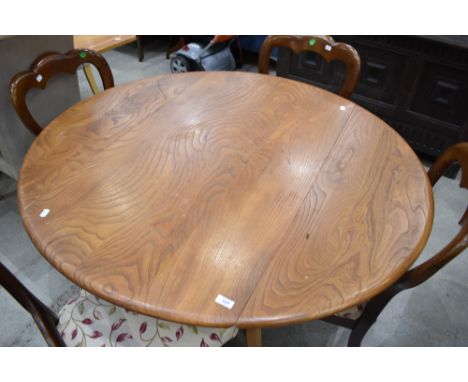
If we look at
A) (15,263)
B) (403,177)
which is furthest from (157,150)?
(15,263)

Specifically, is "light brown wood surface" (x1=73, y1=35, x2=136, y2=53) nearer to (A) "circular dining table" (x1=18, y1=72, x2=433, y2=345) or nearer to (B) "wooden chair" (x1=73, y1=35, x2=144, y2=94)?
(B) "wooden chair" (x1=73, y1=35, x2=144, y2=94)

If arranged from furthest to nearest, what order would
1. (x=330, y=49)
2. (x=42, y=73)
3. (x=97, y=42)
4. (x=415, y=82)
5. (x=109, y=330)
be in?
(x=97, y=42) < (x=415, y=82) < (x=330, y=49) < (x=42, y=73) < (x=109, y=330)

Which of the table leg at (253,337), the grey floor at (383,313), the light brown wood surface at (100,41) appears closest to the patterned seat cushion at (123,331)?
the table leg at (253,337)

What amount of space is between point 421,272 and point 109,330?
2.80 feet

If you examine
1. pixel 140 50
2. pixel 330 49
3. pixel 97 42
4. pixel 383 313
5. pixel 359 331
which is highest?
pixel 330 49

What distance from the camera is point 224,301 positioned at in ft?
2.33

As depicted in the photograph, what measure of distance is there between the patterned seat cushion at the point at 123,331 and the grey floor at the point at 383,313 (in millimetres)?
407

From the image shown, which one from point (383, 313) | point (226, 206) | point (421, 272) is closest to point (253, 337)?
point (226, 206)

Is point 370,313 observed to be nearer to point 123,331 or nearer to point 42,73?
point 123,331

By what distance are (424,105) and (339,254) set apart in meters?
1.66

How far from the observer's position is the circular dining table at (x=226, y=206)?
73cm

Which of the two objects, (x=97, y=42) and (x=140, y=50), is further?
(x=140, y=50)

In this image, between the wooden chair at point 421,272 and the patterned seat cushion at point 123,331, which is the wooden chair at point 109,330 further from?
the wooden chair at point 421,272
